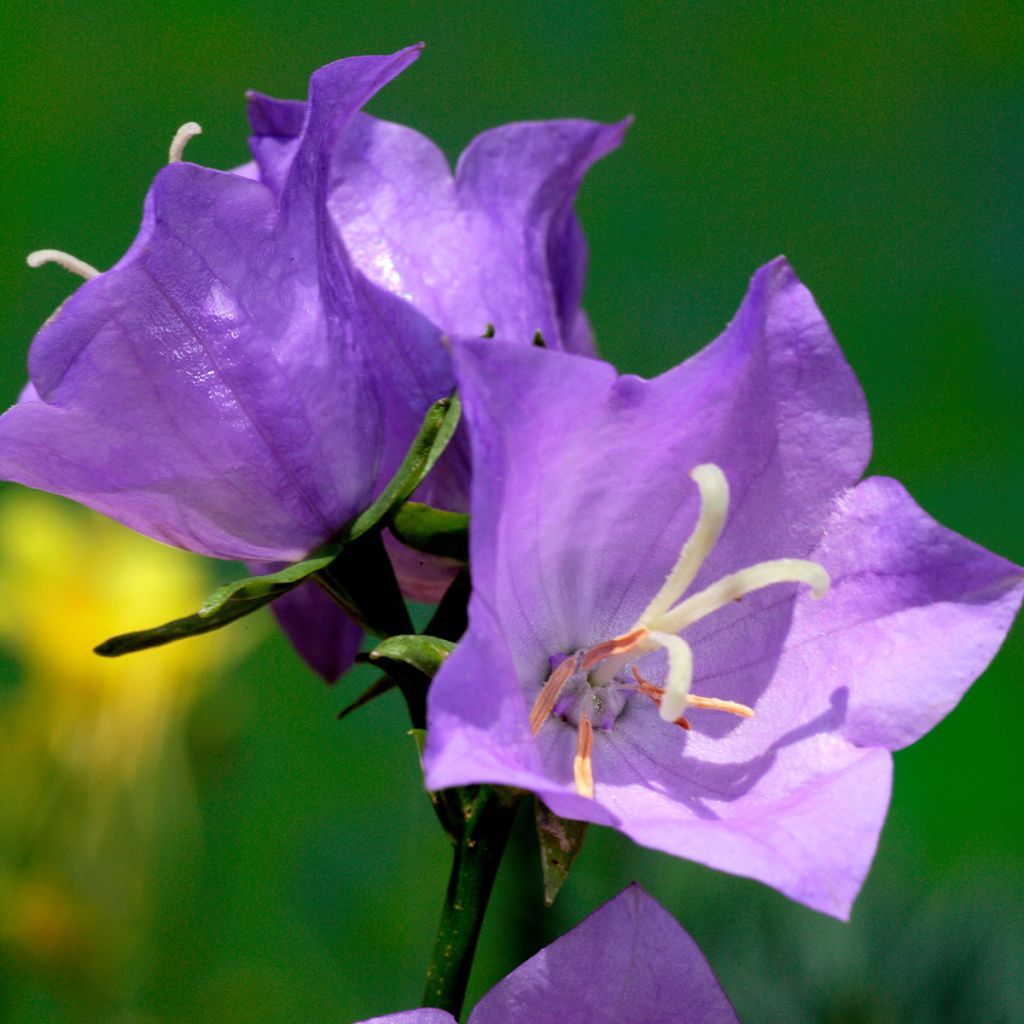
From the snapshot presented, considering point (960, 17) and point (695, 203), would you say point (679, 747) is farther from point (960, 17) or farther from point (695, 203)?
point (960, 17)

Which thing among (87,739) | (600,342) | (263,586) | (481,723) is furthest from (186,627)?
(600,342)

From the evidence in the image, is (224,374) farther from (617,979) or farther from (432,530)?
(617,979)

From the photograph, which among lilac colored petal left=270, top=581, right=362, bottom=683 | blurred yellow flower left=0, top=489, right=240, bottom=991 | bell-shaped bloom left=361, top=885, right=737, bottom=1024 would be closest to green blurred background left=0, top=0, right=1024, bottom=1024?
blurred yellow flower left=0, top=489, right=240, bottom=991

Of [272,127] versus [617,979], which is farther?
[272,127]

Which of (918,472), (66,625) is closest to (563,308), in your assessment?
(66,625)

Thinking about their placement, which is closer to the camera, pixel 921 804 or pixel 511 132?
pixel 511 132

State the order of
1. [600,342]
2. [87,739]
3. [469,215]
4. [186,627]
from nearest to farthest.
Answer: [186,627], [469,215], [87,739], [600,342]
